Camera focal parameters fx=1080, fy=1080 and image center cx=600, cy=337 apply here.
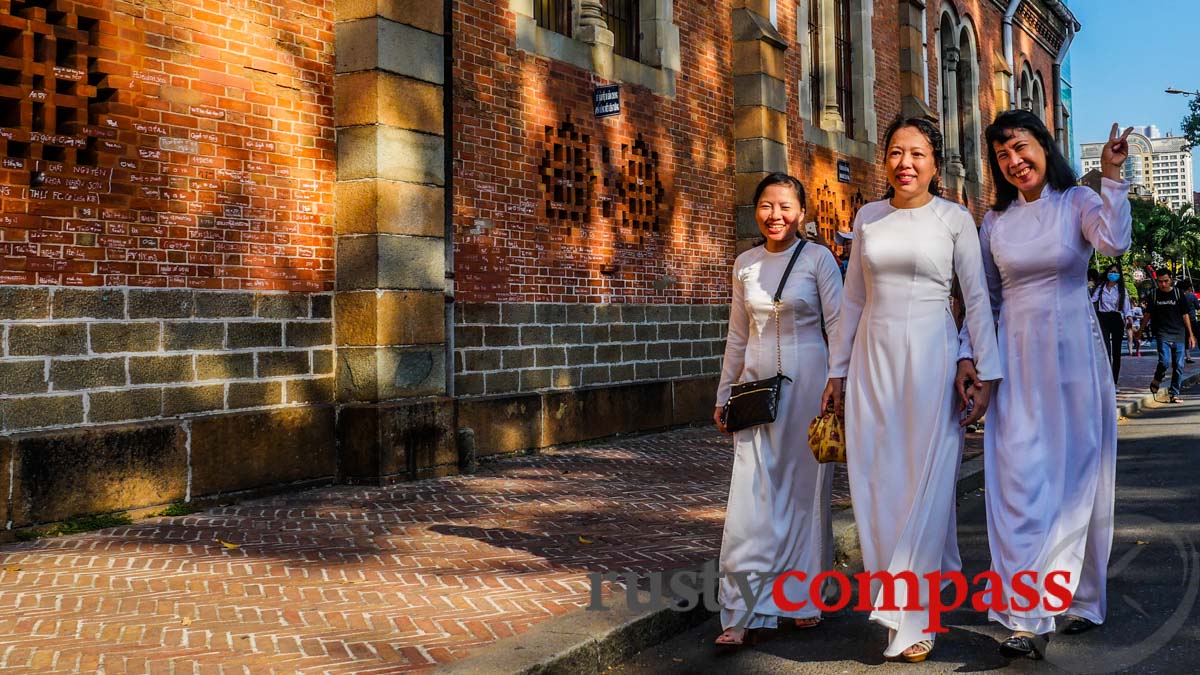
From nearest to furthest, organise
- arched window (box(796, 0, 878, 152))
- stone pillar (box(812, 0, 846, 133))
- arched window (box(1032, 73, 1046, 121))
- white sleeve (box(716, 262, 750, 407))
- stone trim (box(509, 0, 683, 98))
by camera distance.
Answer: white sleeve (box(716, 262, 750, 407)), stone trim (box(509, 0, 683, 98)), arched window (box(796, 0, 878, 152)), stone pillar (box(812, 0, 846, 133)), arched window (box(1032, 73, 1046, 121))

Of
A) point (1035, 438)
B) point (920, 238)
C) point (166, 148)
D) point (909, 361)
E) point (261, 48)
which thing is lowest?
point (1035, 438)

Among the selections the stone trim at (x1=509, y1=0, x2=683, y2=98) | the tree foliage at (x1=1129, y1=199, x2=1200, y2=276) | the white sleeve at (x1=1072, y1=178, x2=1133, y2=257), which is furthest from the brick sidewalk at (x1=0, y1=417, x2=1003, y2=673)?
the tree foliage at (x1=1129, y1=199, x2=1200, y2=276)

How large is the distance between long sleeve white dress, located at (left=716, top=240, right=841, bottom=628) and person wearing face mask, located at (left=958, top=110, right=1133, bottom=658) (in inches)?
25.3

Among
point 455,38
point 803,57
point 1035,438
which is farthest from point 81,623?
point 803,57

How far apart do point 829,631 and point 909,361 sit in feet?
4.15

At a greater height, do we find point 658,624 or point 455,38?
point 455,38

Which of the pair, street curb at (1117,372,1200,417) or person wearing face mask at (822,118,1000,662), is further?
street curb at (1117,372,1200,417)

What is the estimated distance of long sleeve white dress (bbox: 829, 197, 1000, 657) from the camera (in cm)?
409

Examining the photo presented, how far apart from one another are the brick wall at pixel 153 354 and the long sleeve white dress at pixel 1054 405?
522 centimetres

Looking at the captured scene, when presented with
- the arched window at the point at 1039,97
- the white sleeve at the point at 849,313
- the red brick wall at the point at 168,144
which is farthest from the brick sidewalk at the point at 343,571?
the arched window at the point at 1039,97

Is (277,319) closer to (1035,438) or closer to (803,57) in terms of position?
(1035,438)

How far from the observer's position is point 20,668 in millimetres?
3793

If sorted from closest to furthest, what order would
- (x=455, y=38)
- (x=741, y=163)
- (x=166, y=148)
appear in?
(x=166, y=148) → (x=455, y=38) → (x=741, y=163)

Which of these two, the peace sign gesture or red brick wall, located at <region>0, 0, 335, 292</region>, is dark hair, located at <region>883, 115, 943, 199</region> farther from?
A: red brick wall, located at <region>0, 0, 335, 292</region>
